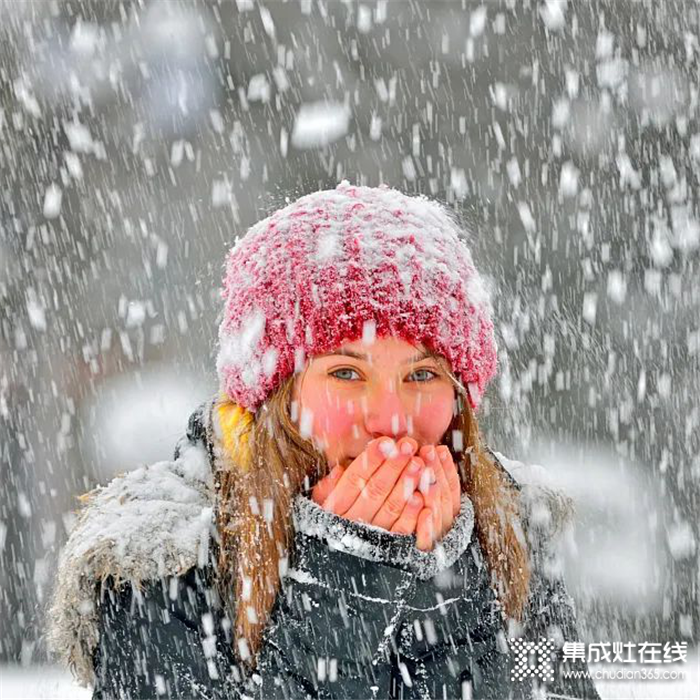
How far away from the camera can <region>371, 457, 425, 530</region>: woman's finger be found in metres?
1.59

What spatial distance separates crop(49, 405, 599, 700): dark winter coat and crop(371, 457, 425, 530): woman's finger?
24 millimetres

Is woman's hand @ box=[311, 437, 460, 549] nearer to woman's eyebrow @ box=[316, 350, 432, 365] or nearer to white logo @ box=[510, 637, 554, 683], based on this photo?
woman's eyebrow @ box=[316, 350, 432, 365]

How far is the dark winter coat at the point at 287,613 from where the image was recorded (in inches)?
62.6

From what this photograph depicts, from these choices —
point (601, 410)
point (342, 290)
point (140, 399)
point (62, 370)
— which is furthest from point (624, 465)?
point (342, 290)

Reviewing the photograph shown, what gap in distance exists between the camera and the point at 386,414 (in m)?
1.68

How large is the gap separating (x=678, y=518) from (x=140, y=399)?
381 cm

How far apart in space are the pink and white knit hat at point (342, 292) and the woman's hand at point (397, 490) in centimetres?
33

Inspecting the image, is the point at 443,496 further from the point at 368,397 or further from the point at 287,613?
the point at 287,613

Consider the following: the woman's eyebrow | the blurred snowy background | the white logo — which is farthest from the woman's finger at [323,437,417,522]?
the blurred snowy background

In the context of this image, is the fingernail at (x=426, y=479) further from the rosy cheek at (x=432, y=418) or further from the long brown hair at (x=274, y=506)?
the long brown hair at (x=274, y=506)

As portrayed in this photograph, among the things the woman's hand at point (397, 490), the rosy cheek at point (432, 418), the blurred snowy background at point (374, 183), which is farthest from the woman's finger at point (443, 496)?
the blurred snowy background at point (374, 183)

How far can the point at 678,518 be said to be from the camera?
19.4ft

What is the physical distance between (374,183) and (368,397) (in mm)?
4742

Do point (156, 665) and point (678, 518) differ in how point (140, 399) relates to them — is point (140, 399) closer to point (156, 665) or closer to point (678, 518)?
point (678, 518)
